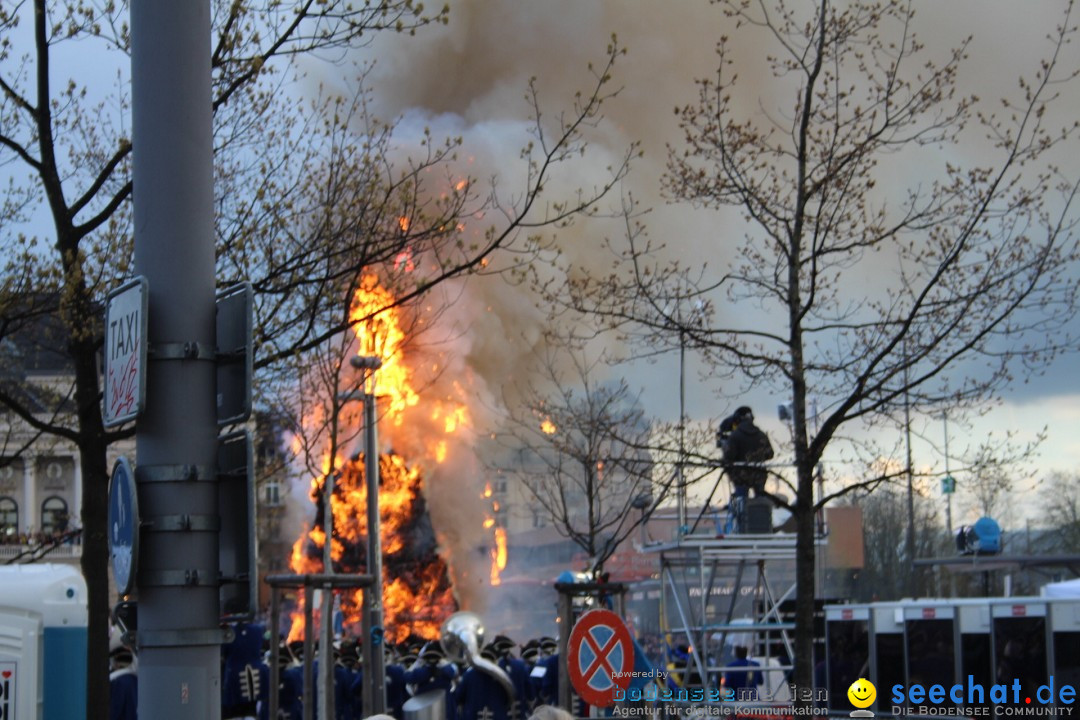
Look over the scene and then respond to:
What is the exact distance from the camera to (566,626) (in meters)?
14.3

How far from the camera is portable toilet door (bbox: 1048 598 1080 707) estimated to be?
46.1ft

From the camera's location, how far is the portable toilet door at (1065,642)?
1405 centimetres

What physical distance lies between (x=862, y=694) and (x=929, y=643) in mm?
1560

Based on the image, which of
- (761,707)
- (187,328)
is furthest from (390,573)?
(187,328)

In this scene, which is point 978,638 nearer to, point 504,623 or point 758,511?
point 758,511

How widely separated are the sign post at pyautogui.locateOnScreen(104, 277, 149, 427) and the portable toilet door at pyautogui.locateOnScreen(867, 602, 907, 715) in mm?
12355

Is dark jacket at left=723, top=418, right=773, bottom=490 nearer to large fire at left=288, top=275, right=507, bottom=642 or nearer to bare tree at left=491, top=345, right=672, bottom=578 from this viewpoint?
bare tree at left=491, top=345, right=672, bottom=578

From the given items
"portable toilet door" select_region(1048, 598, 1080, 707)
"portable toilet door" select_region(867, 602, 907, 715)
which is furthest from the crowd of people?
"portable toilet door" select_region(1048, 598, 1080, 707)

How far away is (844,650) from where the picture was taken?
1728 cm

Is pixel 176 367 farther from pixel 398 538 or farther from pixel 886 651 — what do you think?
pixel 398 538

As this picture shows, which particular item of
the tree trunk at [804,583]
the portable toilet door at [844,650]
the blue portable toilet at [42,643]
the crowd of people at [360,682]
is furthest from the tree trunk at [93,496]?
the portable toilet door at [844,650]

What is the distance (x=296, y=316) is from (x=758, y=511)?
23.1 ft

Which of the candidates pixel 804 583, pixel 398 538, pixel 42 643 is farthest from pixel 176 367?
pixel 398 538

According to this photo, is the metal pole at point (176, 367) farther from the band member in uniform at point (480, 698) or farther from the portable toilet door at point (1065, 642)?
the band member in uniform at point (480, 698)
